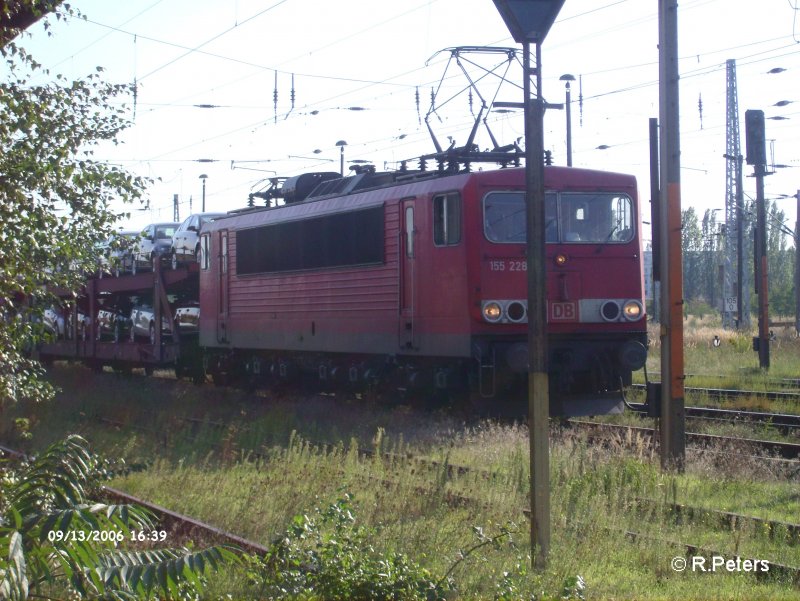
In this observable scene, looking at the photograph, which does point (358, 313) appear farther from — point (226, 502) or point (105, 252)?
point (226, 502)

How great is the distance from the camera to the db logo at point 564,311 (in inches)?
527

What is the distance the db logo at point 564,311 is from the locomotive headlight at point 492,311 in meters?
0.73

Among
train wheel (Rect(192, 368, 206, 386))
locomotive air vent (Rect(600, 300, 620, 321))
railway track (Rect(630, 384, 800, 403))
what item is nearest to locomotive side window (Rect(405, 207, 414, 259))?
locomotive air vent (Rect(600, 300, 620, 321))

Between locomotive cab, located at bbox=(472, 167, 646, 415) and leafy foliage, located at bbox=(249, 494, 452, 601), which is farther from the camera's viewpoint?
locomotive cab, located at bbox=(472, 167, 646, 415)

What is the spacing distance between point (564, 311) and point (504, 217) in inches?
58.6

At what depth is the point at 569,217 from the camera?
13836 mm

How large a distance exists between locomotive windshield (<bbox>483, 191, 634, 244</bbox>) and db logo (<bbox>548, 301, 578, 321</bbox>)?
2.94ft

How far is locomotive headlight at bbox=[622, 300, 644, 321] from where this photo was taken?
13875 millimetres

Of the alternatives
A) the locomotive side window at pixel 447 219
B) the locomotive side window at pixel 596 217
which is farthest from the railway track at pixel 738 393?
the locomotive side window at pixel 447 219

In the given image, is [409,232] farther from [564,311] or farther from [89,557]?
[89,557]

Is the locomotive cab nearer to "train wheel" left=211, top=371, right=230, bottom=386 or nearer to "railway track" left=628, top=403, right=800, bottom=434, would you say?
"railway track" left=628, top=403, right=800, bottom=434

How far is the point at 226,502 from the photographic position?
8.56 metres

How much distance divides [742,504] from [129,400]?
12.2 metres

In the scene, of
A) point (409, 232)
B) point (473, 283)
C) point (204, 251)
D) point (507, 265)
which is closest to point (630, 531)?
point (473, 283)
